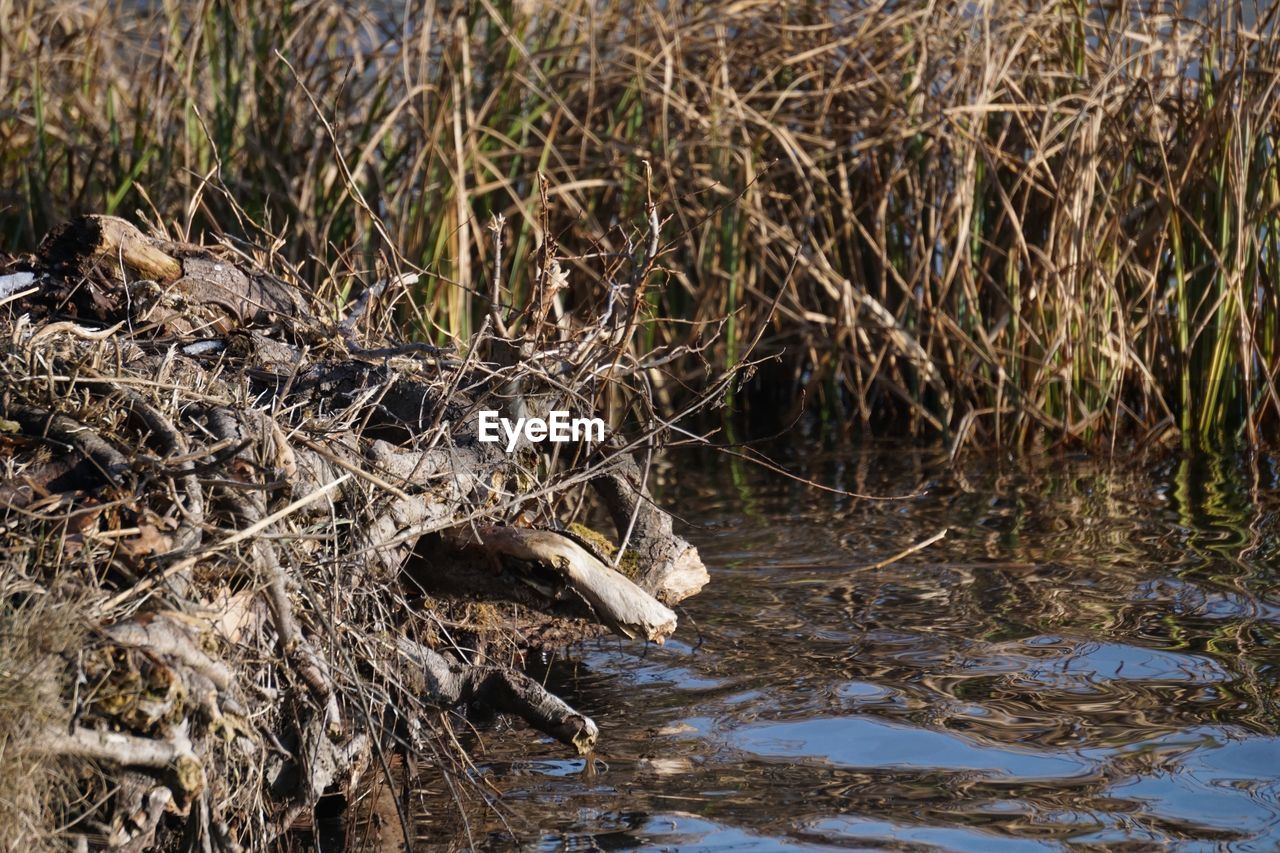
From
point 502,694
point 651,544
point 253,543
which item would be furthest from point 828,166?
point 253,543

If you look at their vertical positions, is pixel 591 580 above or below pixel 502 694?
above

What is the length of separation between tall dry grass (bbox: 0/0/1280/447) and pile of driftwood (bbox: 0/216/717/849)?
8.11ft

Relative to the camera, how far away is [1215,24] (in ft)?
21.2

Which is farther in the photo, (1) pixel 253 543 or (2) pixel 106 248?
(2) pixel 106 248

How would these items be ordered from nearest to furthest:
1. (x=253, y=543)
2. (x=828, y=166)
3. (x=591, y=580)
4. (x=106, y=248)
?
(x=253, y=543) < (x=591, y=580) < (x=106, y=248) < (x=828, y=166)

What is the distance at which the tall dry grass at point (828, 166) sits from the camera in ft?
20.8

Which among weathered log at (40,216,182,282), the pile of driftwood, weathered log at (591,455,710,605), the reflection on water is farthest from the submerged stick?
weathered log at (40,216,182,282)

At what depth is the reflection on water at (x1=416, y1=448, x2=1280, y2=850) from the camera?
3.20 m

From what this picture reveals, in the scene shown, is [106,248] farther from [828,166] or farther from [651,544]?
[828,166]

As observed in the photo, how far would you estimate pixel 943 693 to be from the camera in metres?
3.93

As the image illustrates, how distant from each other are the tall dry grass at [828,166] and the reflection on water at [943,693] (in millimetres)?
821

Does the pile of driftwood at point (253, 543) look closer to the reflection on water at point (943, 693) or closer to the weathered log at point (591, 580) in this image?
the weathered log at point (591, 580)

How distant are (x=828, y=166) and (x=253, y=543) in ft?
16.3

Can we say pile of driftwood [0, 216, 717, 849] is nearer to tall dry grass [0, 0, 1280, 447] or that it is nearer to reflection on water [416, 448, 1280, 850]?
reflection on water [416, 448, 1280, 850]
